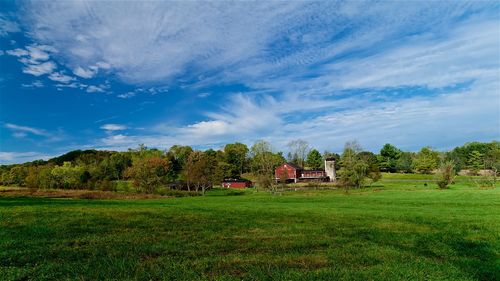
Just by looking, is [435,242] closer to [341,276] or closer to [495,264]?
[495,264]

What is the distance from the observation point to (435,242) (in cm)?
1270

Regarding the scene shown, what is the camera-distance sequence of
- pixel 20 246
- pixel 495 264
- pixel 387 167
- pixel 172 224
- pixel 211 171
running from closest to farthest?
pixel 495 264 → pixel 20 246 → pixel 172 224 → pixel 211 171 → pixel 387 167

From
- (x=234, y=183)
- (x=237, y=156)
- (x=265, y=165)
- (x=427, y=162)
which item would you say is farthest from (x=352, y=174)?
(x=237, y=156)

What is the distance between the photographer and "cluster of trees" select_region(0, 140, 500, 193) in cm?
7644

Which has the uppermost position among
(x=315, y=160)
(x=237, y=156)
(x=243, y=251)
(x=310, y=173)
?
(x=237, y=156)

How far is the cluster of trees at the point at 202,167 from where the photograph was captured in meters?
76.4

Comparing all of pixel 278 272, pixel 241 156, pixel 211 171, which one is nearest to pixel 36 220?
pixel 278 272

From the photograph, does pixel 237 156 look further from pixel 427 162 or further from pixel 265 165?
pixel 427 162

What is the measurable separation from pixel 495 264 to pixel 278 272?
6.77 m

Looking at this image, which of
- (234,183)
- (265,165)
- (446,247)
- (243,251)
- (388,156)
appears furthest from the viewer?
(388,156)

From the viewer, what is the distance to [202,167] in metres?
78.1

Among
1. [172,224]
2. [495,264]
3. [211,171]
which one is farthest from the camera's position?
[211,171]

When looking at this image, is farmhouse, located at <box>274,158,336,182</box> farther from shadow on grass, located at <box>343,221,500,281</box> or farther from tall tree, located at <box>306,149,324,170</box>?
shadow on grass, located at <box>343,221,500,281</box>

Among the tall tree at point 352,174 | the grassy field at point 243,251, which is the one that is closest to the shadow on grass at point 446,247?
the grassy field at point 243,251
